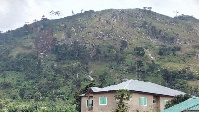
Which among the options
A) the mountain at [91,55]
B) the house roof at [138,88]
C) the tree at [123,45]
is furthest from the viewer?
the tree at [123,45]

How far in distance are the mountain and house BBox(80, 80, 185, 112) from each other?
9.61 meters

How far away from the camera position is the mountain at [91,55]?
44.8m

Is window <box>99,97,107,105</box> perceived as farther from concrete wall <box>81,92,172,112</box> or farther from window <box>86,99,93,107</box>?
window <box>86,99,93,107</box>

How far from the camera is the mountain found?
4481cm

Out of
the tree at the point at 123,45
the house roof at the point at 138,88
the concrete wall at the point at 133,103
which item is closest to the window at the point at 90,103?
the concrete wall at the point at 133,103

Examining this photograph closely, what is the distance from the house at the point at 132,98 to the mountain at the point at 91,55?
9606 mm

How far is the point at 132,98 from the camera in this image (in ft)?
64.6

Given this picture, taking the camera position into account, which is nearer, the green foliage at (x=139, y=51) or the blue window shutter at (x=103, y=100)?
the blue window shutter at (x=103, y=100)

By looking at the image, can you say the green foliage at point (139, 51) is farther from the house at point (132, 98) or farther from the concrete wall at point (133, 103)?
the concrete wall at point (133, 103)

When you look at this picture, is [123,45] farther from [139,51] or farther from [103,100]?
[103,100]

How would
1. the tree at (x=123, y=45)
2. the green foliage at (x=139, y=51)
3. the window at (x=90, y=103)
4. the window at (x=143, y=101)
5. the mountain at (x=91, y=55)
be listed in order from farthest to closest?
the tree at (x=123, y=45) → the green foliage at (x=139, y=51) → the mountain at (x=91, y=55) → the window at (x=90, y=103) → the window at (x=143, y=101)

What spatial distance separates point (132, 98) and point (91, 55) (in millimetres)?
41030

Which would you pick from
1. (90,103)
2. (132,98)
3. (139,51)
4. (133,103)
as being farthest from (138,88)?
(139,51)

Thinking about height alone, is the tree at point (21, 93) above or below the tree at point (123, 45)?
below
